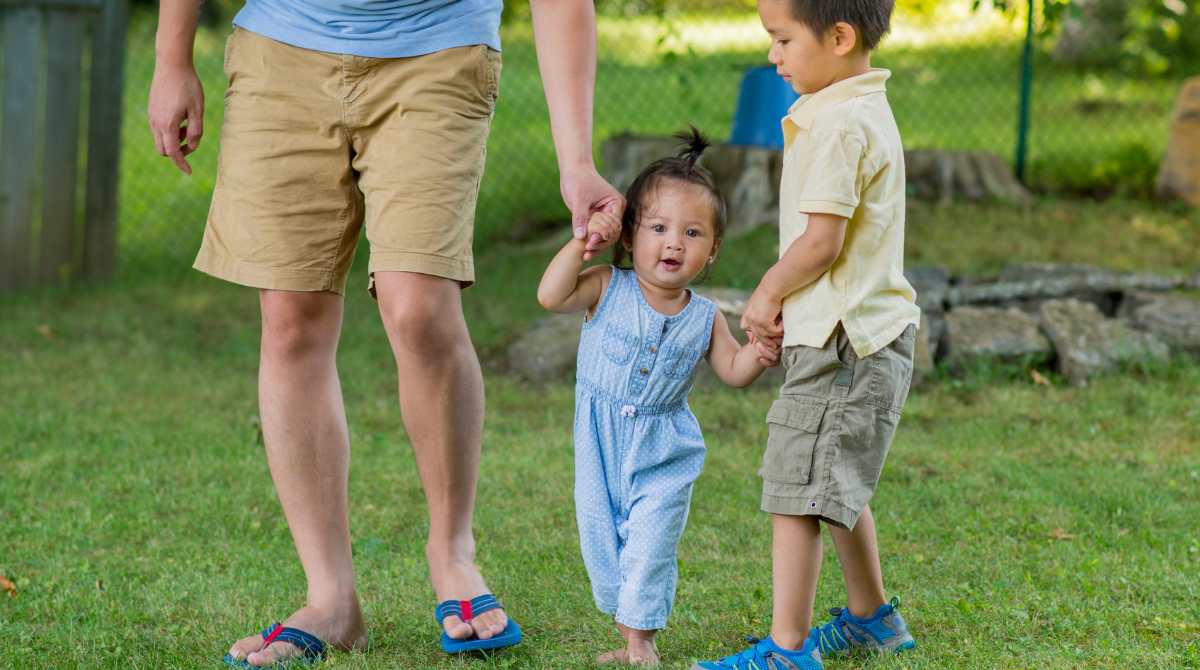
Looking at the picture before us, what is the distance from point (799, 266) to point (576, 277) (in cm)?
45

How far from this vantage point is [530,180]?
9.39 meters

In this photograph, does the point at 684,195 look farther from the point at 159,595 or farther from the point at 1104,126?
the point at 1104,126

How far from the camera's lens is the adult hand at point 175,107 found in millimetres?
2914

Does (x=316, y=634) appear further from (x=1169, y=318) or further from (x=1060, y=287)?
(x=1060, y=287)

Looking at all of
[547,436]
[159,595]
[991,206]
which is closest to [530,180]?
[991,206]

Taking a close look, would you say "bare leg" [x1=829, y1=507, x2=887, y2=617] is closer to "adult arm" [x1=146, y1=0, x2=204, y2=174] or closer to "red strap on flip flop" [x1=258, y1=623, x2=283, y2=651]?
"red strap on flip flop" [x1=258, y1=623, x2=283, y2=651]

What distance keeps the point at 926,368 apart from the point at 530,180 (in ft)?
14.9

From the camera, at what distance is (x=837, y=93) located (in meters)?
2.58

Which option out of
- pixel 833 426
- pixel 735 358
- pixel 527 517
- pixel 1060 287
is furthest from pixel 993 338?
pixel 833 426

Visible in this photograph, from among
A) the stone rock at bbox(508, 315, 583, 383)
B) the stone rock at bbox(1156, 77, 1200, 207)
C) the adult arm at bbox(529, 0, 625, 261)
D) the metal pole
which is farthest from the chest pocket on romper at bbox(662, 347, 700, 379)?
the stone rock at bbox(1156, 77, 1200, 207)

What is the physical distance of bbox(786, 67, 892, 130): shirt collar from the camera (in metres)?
2.58

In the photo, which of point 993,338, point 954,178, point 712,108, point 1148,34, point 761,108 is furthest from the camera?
point 1148,34

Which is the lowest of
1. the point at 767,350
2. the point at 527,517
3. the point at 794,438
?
the point at 527,517

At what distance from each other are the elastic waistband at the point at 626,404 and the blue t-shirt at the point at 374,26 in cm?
71
